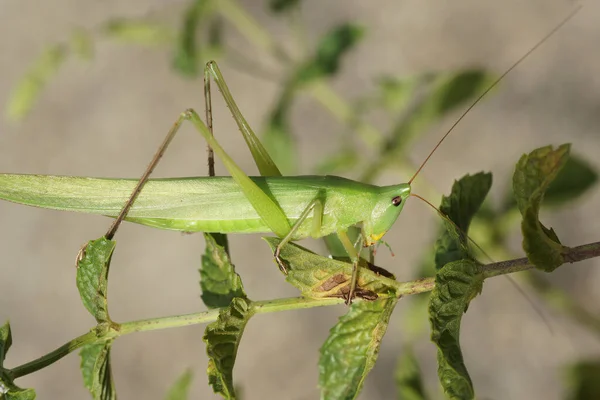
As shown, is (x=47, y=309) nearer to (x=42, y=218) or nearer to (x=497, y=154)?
(x=42, y=218)

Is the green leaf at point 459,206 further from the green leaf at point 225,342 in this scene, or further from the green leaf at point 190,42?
the green leaf at point 190,42

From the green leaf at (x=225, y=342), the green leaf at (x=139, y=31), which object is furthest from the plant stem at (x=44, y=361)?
the green leaf at (x=139, y=31)

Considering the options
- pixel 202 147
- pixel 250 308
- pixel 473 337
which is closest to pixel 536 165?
pixel 250 308

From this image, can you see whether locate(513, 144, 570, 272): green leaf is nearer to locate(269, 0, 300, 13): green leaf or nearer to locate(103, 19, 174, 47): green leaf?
locate(269, 0, 300, 13): green leaf

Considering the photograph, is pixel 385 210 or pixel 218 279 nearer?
pixel 218 279

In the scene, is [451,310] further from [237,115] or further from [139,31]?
[139,31]

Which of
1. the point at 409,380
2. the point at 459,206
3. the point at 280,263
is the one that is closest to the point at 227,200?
the point at 280,263

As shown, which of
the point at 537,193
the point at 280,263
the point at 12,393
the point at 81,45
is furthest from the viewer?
the point at 81,45
